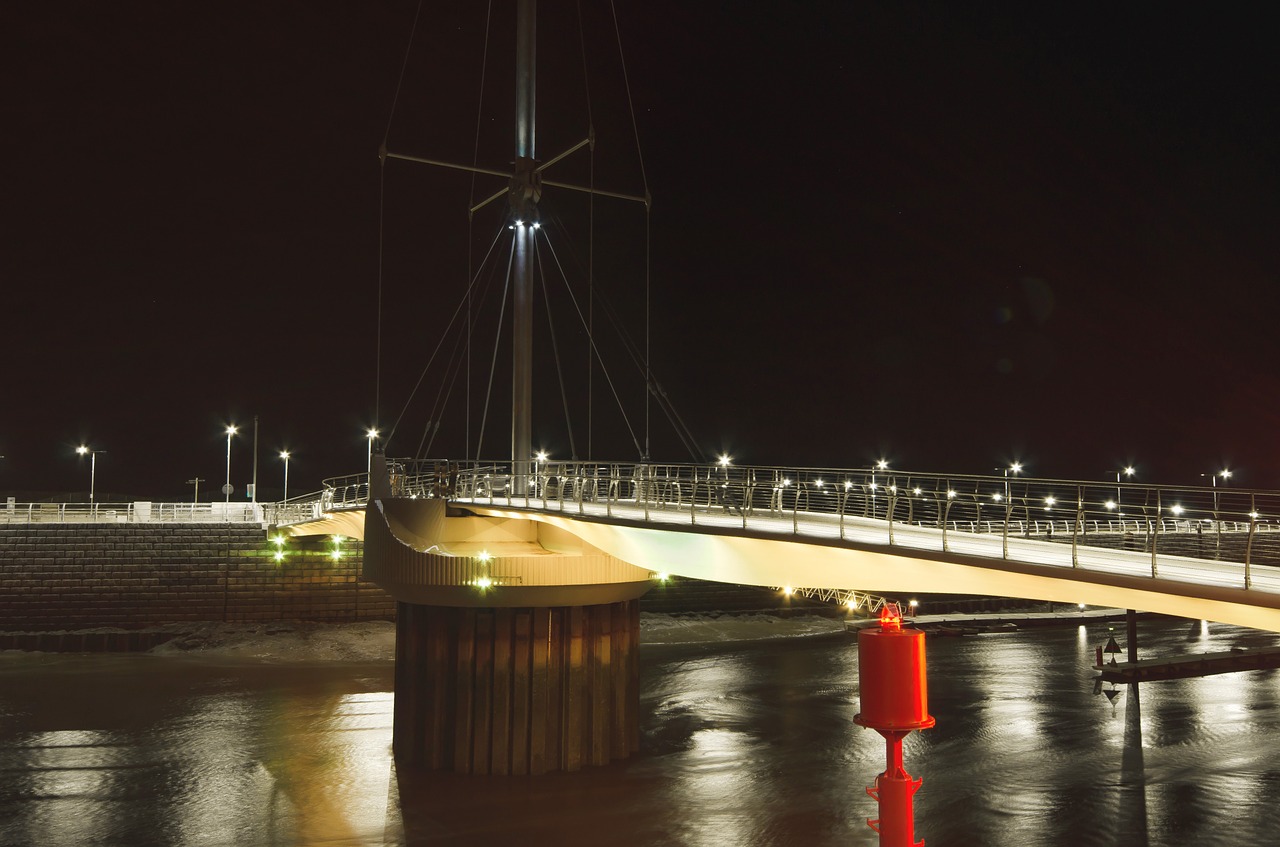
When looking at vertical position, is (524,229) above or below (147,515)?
above

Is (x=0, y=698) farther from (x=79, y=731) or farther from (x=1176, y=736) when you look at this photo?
(x=1176, y=736)

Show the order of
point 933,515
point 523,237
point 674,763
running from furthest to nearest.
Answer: point 523,237, point 674,763, point 933,515

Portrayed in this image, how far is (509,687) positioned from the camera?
768 inches

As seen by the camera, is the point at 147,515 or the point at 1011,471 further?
the point at 1011,471

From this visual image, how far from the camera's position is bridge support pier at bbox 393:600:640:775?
19562mm

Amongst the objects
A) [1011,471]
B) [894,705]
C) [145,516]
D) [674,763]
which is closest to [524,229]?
[674,763]

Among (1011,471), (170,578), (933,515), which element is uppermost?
(1011,471)

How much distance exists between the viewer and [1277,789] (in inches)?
753

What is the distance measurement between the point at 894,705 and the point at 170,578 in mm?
37380

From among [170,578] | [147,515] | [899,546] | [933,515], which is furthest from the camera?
[147,515]

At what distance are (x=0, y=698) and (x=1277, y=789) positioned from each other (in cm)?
3104

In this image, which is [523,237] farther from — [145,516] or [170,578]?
[145,516]

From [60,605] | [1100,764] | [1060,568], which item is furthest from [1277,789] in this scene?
[60,605]

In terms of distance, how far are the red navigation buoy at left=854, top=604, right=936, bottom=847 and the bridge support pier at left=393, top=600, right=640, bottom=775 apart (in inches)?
585
